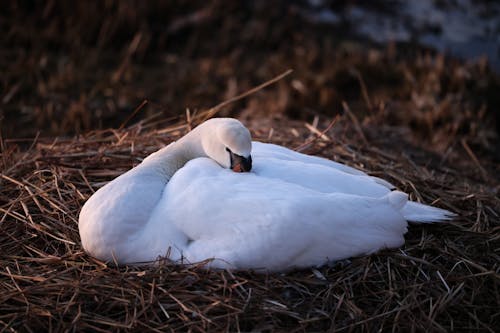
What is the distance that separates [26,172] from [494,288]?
9.48ft

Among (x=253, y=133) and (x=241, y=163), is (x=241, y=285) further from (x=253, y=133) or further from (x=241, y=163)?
(x=253, y=133)

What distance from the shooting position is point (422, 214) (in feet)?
11.0

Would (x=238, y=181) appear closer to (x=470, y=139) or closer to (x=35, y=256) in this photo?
(x=35, y=256)

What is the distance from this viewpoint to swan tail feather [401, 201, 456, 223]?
3.32 m

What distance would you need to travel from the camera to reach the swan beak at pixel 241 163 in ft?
10.6

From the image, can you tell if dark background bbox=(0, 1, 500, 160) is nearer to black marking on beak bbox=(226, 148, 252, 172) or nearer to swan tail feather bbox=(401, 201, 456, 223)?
swan tail feather bbox=(401, 201, 456, 223)

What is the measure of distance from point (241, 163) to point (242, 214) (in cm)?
39

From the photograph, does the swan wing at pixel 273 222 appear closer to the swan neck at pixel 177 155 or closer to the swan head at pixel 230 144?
the swan head at pixel 230 144

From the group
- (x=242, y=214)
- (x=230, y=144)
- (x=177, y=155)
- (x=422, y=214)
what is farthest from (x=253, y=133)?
(x=242, y=214)

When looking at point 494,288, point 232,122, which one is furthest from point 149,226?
point 494,288

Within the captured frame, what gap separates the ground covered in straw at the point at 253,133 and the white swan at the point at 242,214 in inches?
4.4

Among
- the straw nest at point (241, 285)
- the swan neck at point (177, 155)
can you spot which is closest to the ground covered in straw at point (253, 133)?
the straw nest at point (241, 285)

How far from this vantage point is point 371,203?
10.3ft

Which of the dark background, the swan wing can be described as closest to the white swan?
the swan wing
